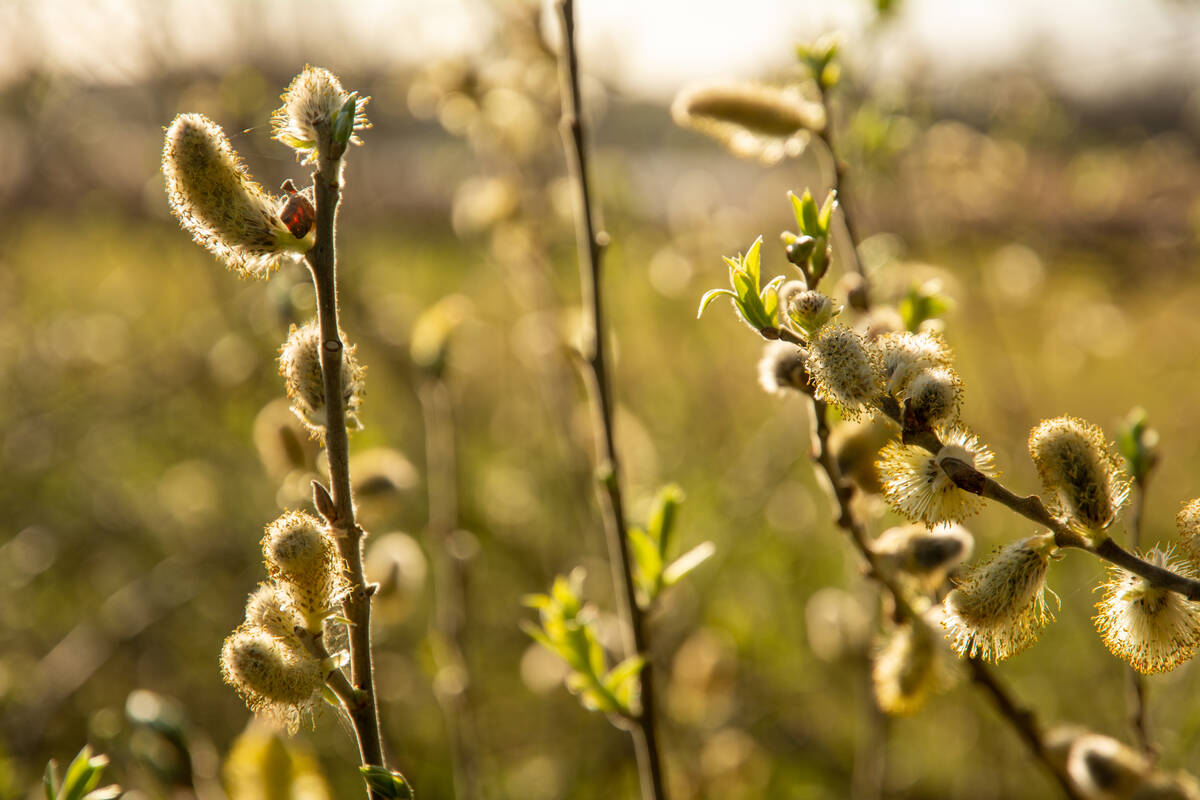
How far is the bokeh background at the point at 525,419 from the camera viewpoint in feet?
7.50

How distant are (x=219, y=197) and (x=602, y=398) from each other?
60 centimetres

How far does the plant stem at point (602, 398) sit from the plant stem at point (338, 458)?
408mm

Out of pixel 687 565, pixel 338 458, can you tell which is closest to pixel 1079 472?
pixel 687 565

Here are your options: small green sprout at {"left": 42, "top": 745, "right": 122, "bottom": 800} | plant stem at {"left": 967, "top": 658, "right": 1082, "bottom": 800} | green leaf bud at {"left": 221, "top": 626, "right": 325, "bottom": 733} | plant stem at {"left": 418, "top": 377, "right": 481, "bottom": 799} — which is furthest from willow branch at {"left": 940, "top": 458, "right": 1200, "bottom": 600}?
plant stem at {"left": 418, "top": 377, "right": 481, "bottom": 799}

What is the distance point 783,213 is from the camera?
427 cm

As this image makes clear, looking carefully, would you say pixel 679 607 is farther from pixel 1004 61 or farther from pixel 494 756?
pixel 1004 61

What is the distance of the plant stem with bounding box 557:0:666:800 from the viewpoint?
124 centimetres

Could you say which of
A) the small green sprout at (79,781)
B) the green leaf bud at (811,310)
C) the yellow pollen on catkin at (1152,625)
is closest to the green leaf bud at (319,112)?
the green leaf bud at (811,310)

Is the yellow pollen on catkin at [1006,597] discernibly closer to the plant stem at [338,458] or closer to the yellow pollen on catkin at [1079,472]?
the yellow pollen on catkin at [1079,472]

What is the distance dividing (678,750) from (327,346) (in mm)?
1870

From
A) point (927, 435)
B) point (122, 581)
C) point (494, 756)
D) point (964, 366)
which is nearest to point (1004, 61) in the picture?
point (964, 366)

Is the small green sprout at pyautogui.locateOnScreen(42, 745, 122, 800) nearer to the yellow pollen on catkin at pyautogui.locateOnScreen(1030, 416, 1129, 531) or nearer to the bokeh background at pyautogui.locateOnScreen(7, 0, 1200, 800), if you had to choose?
the bokeh background at pyautogui.locateOnScreen(7, 0, 1200, 800)

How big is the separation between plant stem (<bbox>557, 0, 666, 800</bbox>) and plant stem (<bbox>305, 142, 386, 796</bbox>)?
1.34 feet

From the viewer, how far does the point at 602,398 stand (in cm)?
133
